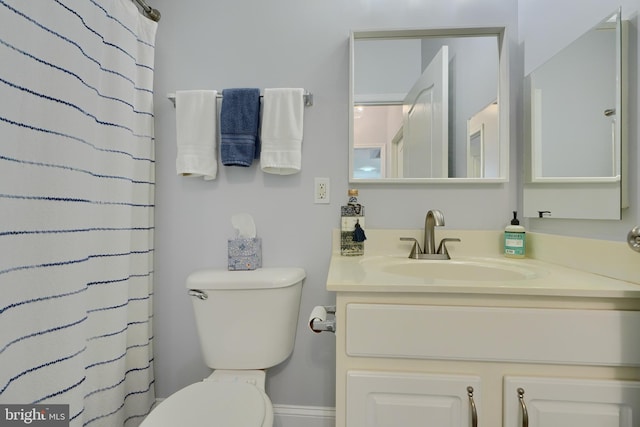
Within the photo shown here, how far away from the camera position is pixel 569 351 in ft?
2.19

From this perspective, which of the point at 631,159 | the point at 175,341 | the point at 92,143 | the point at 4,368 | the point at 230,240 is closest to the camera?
the point at 4,368

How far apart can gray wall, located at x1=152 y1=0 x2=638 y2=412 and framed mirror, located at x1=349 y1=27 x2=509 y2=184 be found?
53mm

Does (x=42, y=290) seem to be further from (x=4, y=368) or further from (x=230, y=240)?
(x=230, y=240)

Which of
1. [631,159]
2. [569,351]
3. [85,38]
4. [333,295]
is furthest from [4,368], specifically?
[631,159]

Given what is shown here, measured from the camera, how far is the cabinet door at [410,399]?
686 mm

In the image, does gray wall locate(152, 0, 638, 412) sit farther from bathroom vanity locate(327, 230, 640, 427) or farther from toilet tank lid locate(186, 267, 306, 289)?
bathroom vanity locate(327, 230, 640, 427)

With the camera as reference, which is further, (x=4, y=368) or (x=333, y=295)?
(x=333, y=295)

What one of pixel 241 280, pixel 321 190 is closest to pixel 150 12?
pixel 321 190

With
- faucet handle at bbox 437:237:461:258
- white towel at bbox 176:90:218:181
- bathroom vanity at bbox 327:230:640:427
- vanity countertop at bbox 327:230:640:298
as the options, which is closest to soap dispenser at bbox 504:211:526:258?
vanity countertop at bbox 327:230:640:298

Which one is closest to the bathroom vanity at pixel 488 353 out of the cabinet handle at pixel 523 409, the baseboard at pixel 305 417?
the cabinet handle at pixel 523 409

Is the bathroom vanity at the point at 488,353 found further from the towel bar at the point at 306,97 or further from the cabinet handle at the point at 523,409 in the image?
the towel bar at the point at 306,97

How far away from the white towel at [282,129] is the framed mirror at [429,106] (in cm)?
23

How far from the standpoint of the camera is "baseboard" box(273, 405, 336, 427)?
127 cm

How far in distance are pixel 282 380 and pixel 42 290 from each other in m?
0.95
